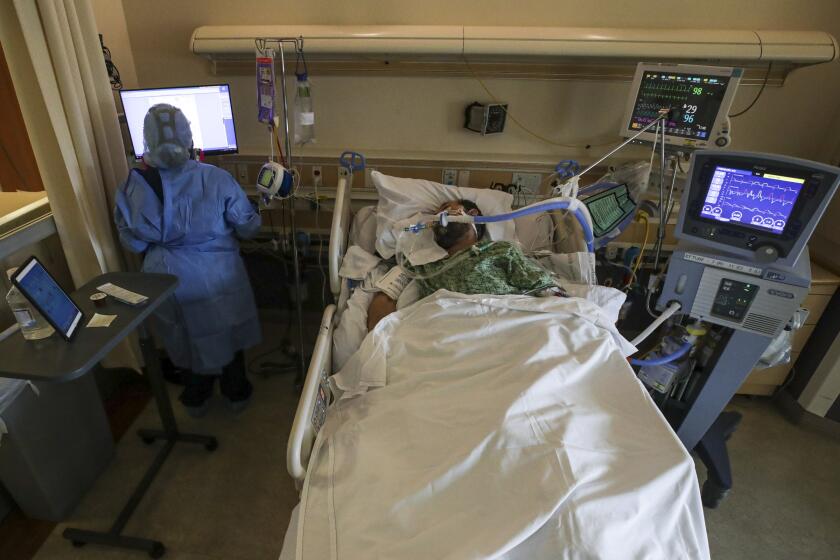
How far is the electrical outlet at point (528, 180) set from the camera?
2.58 m

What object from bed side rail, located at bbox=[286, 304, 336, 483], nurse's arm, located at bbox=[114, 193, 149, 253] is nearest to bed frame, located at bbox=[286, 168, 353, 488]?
bed side rail, located at bbox=[286, 304, 336, 483]

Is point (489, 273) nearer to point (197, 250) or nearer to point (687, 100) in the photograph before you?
point (687, 100)

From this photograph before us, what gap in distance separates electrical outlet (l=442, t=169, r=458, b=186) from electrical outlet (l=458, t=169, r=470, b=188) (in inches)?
0.9

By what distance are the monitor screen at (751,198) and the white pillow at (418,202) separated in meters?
0.83

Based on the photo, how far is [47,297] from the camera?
4.42 ft

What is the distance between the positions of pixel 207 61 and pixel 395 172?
3.75ft

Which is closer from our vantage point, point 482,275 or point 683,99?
point 482,275

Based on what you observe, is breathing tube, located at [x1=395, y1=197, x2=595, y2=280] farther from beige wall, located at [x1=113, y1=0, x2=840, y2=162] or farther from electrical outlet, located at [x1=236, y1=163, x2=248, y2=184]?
electrical outlet, located at [x1=236, y1=163, x2=248, y2=184]

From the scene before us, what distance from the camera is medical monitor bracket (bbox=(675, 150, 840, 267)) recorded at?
140cm

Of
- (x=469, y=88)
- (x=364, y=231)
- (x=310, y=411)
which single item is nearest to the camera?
(x=310, y=411)

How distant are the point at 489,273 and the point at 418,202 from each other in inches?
25.1

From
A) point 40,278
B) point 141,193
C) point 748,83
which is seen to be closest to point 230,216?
point 141,193

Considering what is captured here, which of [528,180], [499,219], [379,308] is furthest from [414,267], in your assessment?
[528,180]

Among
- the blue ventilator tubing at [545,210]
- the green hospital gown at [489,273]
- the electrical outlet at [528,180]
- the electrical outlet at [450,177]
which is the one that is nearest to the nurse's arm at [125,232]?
the green hospital gown at [489,273]
